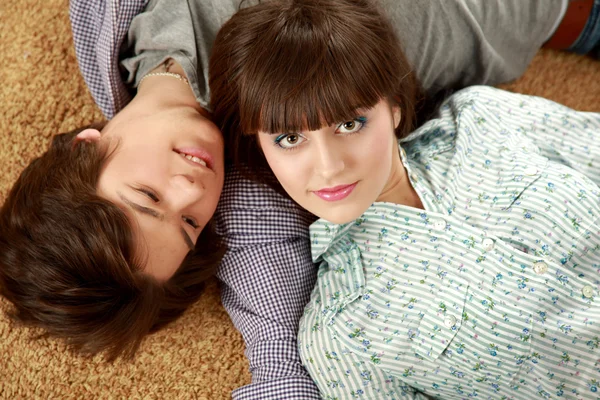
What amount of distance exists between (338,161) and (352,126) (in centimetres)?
6

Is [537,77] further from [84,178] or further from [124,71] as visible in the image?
[84,178]

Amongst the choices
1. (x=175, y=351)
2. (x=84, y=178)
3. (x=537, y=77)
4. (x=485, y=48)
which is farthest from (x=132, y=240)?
(x=537, y=77)

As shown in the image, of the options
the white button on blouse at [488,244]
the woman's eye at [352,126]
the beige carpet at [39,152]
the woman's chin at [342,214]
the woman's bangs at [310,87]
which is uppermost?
the woman's bangs at [310,87]

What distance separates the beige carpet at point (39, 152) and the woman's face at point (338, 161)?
1.48 feet

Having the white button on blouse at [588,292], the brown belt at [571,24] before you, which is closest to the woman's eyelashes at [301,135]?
the white button on blouse at [588,292]

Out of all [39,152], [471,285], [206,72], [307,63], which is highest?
[307,63]

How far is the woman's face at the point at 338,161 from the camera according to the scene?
3.11 feet

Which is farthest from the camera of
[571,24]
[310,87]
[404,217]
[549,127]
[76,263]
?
[571,24]

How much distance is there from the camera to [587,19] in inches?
57.1

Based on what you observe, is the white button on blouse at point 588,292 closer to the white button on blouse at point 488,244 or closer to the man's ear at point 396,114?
the white button on blouse at point 488,244

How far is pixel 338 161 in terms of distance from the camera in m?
0.95

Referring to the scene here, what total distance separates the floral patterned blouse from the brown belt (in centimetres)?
42

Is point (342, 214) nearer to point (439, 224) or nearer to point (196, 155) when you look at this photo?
point (439, 224)

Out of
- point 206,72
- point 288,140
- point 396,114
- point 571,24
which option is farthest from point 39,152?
point 571,24
